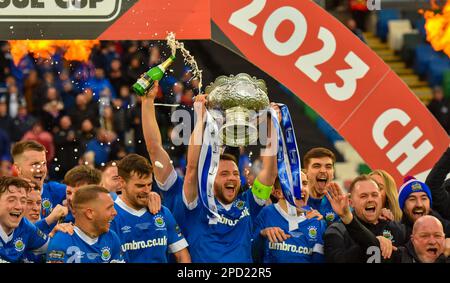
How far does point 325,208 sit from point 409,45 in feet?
27.3

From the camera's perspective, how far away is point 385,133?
10.2 metres

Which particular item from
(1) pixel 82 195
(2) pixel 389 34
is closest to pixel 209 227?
(1) pixel 82 195

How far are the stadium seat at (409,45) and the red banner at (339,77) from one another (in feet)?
22.1

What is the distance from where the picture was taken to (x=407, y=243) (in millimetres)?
8508

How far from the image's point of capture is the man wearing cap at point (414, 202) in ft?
29.5

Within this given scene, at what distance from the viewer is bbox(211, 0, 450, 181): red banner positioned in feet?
33.0

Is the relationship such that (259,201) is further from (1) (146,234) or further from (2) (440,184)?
(2) (440,184)

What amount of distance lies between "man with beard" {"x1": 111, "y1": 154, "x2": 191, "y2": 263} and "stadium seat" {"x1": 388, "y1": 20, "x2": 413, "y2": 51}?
9.21 metres

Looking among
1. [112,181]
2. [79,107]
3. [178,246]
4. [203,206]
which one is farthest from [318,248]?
[79,107]

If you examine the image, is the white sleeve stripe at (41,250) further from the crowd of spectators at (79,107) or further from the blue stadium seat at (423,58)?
the blue stadium seat at (423,58)

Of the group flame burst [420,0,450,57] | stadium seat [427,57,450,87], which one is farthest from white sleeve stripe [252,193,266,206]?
stadium seat [427,57,450,87]
